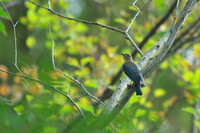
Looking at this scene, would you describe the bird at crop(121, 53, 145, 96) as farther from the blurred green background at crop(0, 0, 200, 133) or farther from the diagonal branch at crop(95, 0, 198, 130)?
the blurred green background at crop(0, 0, 200, 133)

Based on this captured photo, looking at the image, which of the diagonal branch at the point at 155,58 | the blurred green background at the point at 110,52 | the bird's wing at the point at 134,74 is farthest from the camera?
the blurred green background at the point at 110,52

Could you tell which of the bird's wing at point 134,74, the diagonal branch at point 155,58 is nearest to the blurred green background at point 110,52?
the bird's wing at point 134,74

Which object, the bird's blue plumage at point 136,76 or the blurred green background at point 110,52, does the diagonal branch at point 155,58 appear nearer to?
the bird's blue plumage at point 136,76

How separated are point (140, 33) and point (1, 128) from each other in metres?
7.72

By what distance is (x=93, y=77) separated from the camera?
8320mm

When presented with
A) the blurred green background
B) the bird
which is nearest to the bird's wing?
the bird

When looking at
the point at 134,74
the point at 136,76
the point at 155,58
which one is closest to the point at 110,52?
the point at 134,74

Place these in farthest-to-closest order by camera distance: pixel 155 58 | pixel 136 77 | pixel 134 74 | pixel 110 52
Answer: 1. pixel 110 52
2. pixel 134 74
3. pixel 136 77
4. pixel 155 58

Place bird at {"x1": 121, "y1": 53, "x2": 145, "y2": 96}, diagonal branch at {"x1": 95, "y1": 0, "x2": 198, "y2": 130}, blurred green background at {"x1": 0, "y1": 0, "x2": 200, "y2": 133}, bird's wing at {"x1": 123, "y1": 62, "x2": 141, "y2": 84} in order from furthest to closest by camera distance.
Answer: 1. blurred green background at {"x1": 0, "y1": 0, "x2": 200, "y2": 133}
2. bird's wing at {"x1": 123, "y1": 62, "x2": 141, "y2": 84}
3. bird at {"x1": 121, "y1": 53, "x2": 145, "y2": 96}
4. diagonal branch at {"x1": 95, "y1": 0, "x2": 198, "y2": 130}

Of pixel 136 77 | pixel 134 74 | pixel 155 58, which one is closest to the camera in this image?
pixel 155 58

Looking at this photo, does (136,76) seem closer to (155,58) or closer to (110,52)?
(155,58)

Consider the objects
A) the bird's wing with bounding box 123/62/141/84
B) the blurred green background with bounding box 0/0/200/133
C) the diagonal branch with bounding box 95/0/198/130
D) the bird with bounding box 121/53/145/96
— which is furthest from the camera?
the blurred green background with bounding box 0/0/200/133

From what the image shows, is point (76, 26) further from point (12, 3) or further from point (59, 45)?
point (12, 3)

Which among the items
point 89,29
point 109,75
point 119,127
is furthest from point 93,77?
point 119,127
